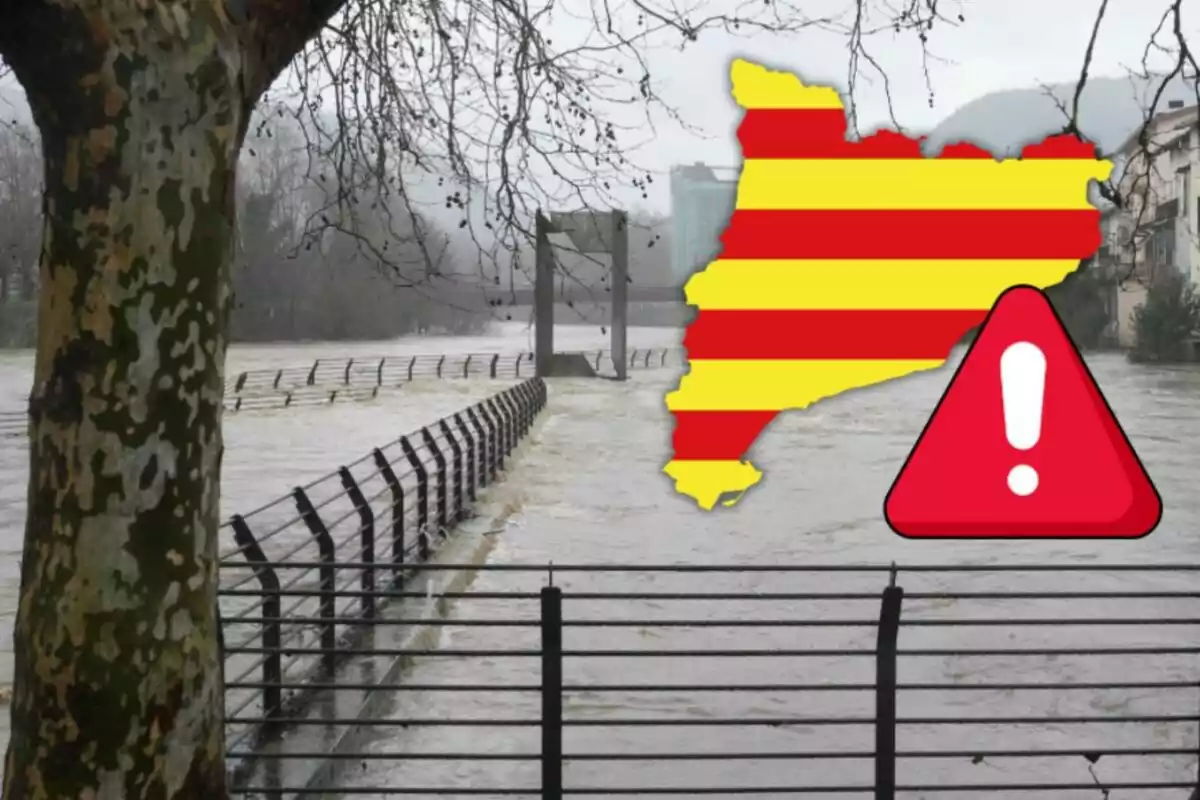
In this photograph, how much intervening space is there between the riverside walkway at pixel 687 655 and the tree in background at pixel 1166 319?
56.0 inches

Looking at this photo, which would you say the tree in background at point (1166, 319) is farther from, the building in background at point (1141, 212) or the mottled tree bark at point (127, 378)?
the mottled tree bark at point (127, 378)

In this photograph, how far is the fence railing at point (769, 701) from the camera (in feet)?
12.2

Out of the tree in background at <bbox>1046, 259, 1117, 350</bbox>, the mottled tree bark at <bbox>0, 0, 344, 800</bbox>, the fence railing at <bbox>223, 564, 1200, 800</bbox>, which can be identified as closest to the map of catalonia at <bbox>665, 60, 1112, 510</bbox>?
the tree in background at <bbox>1046, 259, 1117, 350</bbox>

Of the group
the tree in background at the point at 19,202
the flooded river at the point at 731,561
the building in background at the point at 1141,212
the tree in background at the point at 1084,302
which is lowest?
the flooded river at the point at 731,561

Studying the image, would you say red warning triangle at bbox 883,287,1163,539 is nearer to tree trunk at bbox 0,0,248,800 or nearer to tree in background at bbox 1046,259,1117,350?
tree in background at bbox 1046,259,1117,350

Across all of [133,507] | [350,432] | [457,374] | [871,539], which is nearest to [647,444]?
[350,432]

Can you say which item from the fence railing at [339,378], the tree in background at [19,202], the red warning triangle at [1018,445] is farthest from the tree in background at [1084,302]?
the fence railing at [339,378]

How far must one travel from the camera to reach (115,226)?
227 cm

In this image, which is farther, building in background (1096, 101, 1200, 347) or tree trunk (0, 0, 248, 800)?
building in background (1096, 101, 1200, 347)

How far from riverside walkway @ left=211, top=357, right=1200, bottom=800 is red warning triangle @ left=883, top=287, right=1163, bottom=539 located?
24 cm

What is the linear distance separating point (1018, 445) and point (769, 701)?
3.34 meters

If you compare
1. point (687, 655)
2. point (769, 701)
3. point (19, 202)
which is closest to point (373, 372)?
point (19, 202)

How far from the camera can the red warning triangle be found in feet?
9.28

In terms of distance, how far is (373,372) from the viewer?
109 feet
